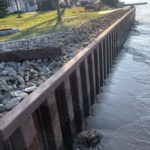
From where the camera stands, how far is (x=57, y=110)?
6.05m

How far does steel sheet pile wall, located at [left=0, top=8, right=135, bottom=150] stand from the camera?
4594 millimetres

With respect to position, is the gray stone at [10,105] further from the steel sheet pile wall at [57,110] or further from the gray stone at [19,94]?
the steel sheet pile wall at [57,110]

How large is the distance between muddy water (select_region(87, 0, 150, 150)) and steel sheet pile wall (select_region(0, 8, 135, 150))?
51cm

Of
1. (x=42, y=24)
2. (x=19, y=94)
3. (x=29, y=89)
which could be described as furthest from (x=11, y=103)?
(x=42, y=24)

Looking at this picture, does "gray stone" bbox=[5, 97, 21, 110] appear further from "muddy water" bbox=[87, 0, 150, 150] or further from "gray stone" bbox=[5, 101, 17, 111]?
"muddy water" bbox=[87, 0, 150, 150]

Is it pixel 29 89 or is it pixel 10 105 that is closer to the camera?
pixel 10 105

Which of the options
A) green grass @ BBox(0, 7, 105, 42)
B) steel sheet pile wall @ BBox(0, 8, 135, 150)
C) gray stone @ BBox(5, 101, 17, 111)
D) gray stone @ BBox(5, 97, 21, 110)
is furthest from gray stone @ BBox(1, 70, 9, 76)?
green grass @ BBox(0, 7, 105, 42)

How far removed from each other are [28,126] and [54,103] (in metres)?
1.13

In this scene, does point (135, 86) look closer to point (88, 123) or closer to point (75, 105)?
point (88, 123)

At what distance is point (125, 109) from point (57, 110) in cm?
361

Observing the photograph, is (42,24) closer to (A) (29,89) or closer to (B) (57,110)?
(A) (29,89)

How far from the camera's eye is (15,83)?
698cm

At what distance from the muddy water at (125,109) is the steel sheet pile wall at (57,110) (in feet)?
1.68

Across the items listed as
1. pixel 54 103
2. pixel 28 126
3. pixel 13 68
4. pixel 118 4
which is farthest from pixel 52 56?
pixel 118 4
